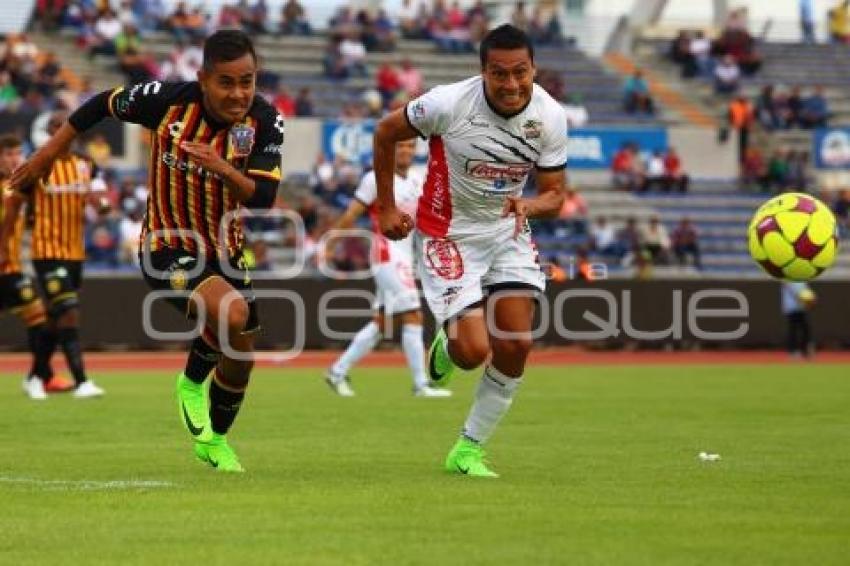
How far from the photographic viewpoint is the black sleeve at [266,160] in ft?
33.2

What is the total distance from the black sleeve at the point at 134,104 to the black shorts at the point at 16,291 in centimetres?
826

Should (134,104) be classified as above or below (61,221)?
above

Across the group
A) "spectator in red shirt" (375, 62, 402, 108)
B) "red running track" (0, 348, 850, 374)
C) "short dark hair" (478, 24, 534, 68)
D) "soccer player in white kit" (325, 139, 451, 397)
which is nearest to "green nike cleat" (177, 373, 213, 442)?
"short dark hair" (478, 24, 534, 68)

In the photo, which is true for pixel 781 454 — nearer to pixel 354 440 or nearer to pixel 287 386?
pixel 354 440

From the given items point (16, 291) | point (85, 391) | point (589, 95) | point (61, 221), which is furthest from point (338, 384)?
point (589, 95)

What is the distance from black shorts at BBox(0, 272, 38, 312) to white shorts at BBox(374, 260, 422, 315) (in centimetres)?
357

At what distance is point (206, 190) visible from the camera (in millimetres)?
10492

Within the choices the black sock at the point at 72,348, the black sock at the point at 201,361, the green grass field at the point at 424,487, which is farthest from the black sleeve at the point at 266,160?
the black sock at the point at 72,348

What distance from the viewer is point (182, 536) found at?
25.7ft

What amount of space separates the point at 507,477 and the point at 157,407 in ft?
23.7

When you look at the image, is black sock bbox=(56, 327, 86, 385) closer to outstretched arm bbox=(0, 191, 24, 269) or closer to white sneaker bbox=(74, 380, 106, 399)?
white sneaker bbox=(74, 380, 106, 399)

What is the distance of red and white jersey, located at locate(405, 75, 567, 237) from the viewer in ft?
34.7

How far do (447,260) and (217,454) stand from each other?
1.70m

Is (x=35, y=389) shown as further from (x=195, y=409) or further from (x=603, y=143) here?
(x=603, y=143)
